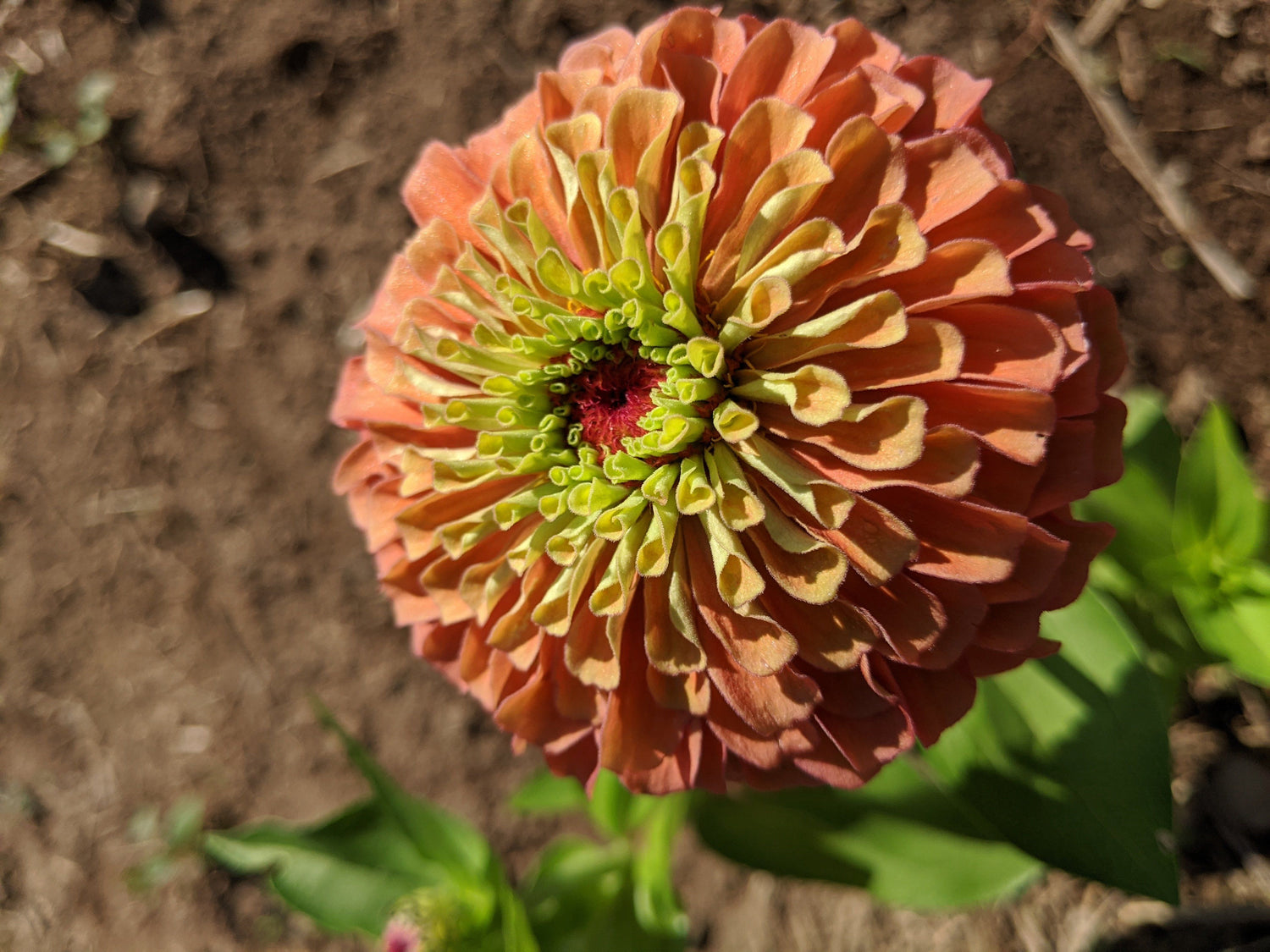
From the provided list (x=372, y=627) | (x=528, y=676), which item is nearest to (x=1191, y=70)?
(x=528, y=676)

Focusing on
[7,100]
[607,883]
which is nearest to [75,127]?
[7,100]

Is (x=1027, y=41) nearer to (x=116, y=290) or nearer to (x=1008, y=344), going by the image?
(x=1008, y=344)

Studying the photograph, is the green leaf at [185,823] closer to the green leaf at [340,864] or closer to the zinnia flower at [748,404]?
the green leaf at [340,864]

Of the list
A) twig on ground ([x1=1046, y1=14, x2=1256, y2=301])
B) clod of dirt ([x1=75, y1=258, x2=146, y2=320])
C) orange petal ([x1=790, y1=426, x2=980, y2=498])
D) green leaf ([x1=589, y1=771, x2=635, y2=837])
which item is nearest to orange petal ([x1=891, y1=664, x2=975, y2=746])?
orange petal ([x1=790, y1=426, x2=980, y2=498])

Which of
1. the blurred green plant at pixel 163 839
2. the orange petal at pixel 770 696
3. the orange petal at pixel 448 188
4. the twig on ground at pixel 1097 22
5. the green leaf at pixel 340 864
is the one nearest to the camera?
the orange petal at pixel 770 696

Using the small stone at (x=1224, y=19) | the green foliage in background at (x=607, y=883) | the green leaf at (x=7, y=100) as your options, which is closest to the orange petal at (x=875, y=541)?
the green foliage in background at (x=607, y=883)

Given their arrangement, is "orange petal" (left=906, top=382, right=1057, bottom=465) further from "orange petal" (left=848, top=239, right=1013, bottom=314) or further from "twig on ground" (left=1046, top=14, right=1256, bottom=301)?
"twig on ground" (left=1046, top=14, right=1256, bottom=301)

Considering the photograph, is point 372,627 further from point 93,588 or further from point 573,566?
point 573,566
